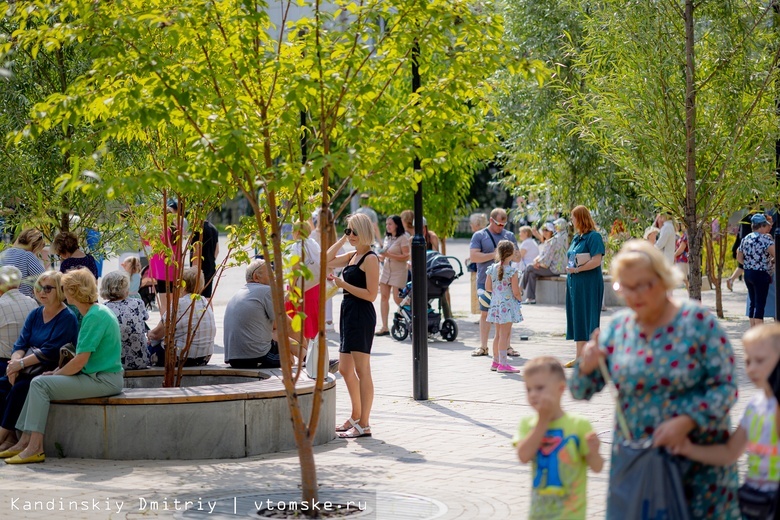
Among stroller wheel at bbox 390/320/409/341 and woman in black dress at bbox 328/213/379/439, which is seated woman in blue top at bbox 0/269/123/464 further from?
stroller wheel at bbox 390/320/409/341

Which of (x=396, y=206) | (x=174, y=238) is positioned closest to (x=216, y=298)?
(x=396, y=206)

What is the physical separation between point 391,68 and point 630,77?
4396 mm

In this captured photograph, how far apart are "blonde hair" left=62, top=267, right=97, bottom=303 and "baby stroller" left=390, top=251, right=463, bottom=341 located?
7.26 m

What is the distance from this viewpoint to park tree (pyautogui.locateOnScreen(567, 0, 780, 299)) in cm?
1091

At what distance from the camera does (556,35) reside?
717 inches

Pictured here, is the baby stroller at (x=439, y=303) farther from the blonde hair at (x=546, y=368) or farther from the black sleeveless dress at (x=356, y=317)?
the blonde hair at (x=546, y=368)

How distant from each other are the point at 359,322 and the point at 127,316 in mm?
2156

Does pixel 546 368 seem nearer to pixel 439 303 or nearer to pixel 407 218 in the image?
pixel 439 303

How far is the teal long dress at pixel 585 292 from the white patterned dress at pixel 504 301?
0.69 metres

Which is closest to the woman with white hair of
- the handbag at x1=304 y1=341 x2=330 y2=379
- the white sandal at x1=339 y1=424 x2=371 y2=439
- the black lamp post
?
the black lamp post

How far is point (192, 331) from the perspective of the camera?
10.8 meters

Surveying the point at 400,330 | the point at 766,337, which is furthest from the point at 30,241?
the point at 766,337

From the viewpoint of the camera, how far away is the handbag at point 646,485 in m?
4.27

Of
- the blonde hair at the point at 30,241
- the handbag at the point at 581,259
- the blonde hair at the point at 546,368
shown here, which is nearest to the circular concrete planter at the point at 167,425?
the blonde hair at the point at 30,241
